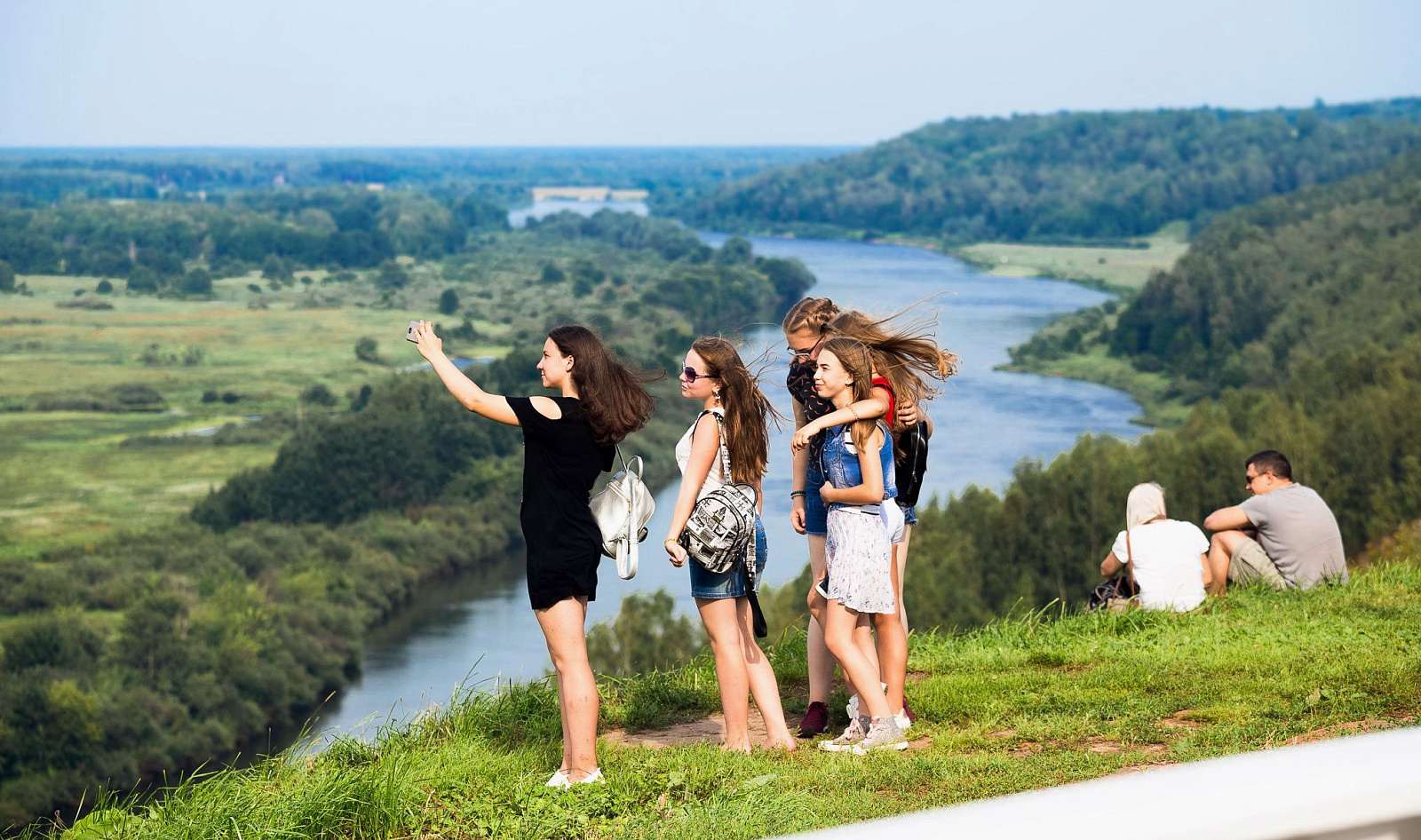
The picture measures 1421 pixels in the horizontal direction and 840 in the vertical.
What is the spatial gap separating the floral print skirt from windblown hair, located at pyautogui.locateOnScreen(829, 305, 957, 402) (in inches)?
20.2

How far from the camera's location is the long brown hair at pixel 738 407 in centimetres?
463

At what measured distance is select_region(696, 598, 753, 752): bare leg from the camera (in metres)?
4.74

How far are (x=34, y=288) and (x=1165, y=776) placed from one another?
15106 cm

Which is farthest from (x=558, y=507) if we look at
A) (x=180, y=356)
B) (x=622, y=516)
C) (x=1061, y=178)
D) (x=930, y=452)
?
(x=1061, y=178)

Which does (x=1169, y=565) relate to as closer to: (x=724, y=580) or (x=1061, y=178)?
(x=724, y=580)

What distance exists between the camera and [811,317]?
198 inches

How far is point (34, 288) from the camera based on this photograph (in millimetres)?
135250

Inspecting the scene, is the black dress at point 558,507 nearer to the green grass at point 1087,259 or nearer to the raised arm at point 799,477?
the raised arm at point 799,477

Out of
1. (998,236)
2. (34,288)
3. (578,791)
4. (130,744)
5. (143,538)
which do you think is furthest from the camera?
(998,236)

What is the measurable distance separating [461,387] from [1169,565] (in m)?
4.04

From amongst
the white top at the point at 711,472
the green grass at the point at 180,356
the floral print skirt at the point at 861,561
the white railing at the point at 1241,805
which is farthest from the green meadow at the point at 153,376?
the white railing at the point at 1241,805

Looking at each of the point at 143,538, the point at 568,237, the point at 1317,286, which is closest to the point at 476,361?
the point at 143,538

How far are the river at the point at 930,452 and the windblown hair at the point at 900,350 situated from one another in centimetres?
21

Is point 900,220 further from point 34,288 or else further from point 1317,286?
point 34,288
